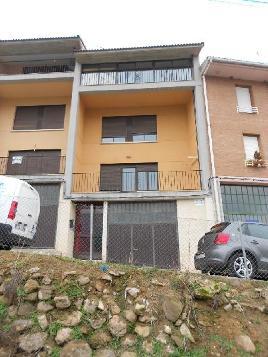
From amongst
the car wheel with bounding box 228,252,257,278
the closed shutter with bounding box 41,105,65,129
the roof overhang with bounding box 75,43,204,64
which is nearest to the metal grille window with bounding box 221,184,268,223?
the car wheel with bounding box 228,252,257,278

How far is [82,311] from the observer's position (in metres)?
6.32

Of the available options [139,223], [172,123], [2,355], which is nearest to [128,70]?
[172,123]

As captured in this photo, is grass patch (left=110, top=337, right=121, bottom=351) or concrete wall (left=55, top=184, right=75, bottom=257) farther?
concrete wall (left=55, top=184, right=75, bottom=257)

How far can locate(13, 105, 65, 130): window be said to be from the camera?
1889 centimetres

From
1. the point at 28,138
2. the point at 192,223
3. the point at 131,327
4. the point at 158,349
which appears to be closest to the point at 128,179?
the point at 192,223

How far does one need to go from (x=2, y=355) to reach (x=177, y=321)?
3053 millimetres

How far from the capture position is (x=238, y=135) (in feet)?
54.9

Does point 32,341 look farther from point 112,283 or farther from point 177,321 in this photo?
point 177,321

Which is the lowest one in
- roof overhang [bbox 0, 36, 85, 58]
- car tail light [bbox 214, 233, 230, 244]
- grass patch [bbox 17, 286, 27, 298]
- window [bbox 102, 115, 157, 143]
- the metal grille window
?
grass patch [bbox 17, 286, 27, 298]

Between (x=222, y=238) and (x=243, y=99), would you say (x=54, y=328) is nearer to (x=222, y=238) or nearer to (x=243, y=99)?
(x=222, y=238)

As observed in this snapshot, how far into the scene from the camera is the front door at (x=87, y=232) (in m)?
15.0

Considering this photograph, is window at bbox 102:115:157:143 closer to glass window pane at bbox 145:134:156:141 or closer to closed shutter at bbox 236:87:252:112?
glass window pane at bbox 145:134:156:141

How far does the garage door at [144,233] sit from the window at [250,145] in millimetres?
4612

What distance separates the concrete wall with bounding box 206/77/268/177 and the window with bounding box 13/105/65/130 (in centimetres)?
822
